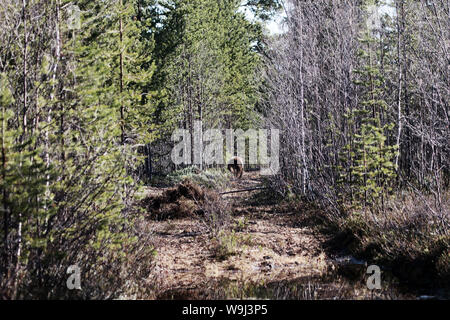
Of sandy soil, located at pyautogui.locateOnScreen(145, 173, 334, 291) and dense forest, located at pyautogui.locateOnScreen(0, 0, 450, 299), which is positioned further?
sandy soil, located at pyautogui.locateOnScreen(145, 173, 334, 291)

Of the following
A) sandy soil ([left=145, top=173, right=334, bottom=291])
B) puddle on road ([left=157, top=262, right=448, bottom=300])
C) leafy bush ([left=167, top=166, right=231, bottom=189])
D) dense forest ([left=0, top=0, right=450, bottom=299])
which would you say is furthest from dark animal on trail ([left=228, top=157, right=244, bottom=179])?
puddle on road ([left=157, top=262, right=448, bottom=300])

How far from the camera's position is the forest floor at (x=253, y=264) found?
6.20m

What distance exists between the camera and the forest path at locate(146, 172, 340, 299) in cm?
707

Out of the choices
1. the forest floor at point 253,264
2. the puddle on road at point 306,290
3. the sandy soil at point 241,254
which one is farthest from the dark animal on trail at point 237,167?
the puddle on road at point 306,290

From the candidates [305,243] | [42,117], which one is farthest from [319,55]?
[42,117]

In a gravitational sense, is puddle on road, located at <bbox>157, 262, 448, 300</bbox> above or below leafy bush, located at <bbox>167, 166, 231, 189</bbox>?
below

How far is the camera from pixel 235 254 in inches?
330

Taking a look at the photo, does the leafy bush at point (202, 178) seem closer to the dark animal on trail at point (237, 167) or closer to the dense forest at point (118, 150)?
the dark animal on trail at point (237, 167)

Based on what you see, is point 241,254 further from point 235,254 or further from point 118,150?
point 118,150

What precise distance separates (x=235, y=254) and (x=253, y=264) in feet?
1.97

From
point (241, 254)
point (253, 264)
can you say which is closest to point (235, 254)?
point (241, 254)

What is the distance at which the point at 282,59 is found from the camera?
1501 centimetres

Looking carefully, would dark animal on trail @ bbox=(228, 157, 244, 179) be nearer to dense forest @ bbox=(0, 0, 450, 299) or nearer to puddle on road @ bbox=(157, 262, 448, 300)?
dense forest @ bbox=(0, 0, 450, 299)

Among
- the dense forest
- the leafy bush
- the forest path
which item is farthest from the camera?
the leafy bush
